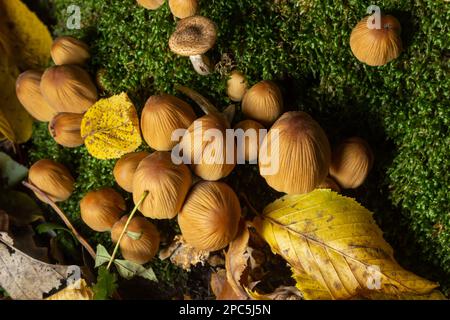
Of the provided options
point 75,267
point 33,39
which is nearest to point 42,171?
point 75,267

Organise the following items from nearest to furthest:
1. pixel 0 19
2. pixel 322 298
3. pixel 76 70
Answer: pixel 322 298 → pixel 76 70 → pixel 0 19

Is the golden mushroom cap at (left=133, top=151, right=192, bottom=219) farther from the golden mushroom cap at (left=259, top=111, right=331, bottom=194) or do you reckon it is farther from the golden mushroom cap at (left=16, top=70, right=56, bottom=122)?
the golden mushroom cap at (left=16, top=70, right=56, bottom=122)

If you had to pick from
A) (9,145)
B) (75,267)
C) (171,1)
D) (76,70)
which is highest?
(171,1)

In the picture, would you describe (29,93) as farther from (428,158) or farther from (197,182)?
(428,158)

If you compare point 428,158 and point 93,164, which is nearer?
point 428,158

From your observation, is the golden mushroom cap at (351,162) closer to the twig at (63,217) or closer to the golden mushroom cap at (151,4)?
the golden mushroom cap at (151,4)

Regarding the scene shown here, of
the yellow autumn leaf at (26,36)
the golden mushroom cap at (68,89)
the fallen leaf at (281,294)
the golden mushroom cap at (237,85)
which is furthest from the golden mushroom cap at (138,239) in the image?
the yellow autumn leaf at (26,36)
